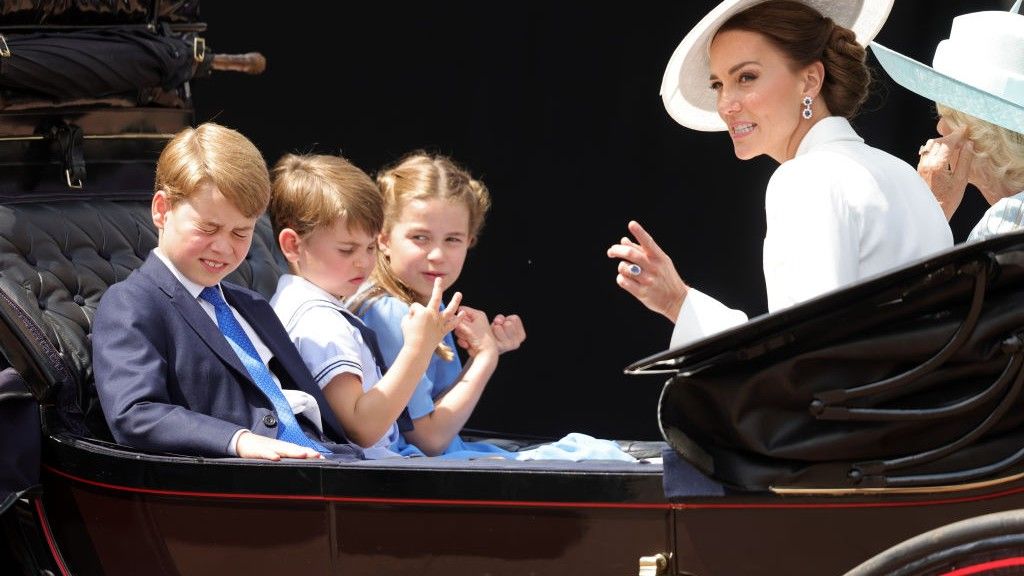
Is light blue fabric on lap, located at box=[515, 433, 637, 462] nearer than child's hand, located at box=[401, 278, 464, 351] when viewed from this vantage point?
No

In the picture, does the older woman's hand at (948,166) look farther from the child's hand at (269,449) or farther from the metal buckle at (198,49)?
the metal buckle at (198,49)

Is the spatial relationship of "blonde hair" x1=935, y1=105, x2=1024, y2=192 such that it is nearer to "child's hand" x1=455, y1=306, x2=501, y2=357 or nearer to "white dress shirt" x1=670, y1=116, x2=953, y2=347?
"white dress shirt" x1=670, y1=116, x2=953, y2=347

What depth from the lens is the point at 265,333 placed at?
291 cm

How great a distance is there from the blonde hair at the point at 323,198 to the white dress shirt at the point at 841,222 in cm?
96

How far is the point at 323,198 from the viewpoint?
3070 mm

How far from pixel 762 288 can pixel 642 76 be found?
0.75 meters

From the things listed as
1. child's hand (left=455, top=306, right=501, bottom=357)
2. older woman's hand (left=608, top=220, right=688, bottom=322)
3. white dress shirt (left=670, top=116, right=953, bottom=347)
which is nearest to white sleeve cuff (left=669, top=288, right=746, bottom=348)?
older woman's hand (left=608, top=220, right=688, bottom=322)

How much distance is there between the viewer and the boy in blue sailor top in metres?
2.89

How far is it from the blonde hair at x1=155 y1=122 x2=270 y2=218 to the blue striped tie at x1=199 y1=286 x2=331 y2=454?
20 cm

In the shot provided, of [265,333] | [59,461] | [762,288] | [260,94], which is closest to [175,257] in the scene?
[265,333]

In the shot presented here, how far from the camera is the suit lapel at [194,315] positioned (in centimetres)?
271

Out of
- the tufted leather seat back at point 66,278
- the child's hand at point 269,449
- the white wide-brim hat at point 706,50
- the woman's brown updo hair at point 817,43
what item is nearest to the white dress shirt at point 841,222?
the woman's brown updo hair at point 817,43

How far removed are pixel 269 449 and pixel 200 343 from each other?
0.31 metres

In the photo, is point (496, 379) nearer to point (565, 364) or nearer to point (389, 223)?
point (565, 364)
